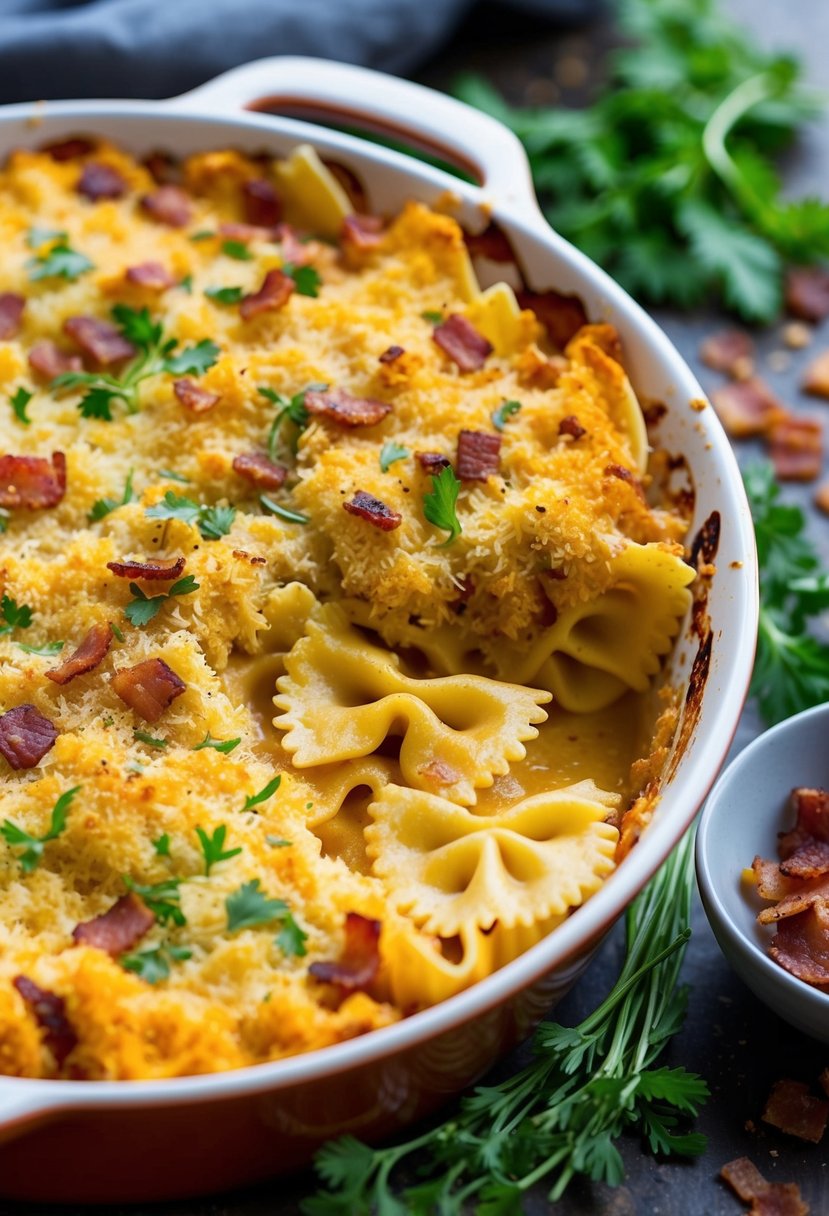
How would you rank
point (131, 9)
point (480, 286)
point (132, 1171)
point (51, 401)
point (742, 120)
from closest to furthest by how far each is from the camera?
point (132, 1171)
point (51, 401)
point (480, 286)
point (131, 9)
point (742, 120)

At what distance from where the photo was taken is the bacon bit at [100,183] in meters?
4.75

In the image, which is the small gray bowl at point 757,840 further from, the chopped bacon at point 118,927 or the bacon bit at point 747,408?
the bacon bit at point 747,408

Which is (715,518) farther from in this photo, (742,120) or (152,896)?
(742,120)

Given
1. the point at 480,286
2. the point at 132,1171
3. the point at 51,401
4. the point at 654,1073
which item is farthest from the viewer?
the point at 480,286

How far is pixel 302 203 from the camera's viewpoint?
15.7 ft

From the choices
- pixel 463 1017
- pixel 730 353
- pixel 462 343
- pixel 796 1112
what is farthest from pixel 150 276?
pixel 796 1112

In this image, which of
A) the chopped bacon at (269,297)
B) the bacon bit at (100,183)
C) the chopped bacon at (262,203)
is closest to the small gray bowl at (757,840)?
the chopped bacon at (269,297)

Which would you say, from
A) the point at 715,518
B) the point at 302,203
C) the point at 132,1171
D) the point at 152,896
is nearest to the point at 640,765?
the point at 715,518

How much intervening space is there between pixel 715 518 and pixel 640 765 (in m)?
0.71

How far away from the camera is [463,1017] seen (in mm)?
2791

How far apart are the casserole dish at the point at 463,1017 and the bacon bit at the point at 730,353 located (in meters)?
1.29

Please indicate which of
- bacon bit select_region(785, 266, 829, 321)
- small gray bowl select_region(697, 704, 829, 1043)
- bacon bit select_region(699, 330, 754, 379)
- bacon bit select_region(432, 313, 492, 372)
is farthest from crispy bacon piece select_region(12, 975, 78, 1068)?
bacon bit select_region(785, 266, 829, 321)

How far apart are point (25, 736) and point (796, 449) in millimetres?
3099

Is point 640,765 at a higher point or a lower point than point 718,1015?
higher
